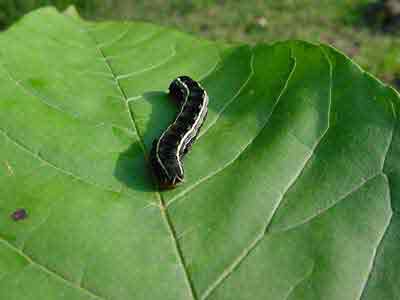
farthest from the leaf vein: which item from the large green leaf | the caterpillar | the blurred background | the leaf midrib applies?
the blurred background

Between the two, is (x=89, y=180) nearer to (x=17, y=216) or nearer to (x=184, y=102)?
(x=17, y=216)

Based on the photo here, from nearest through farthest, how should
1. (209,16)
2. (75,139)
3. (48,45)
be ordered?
(75,139) < (48,45) < (209,16)

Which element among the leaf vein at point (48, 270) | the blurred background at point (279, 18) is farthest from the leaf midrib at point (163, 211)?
the blurred background at point (279, 18)

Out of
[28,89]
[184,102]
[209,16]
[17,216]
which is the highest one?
[28,89]

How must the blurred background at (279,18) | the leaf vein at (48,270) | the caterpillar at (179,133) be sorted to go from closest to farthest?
1. the leaf vein at (48,270)
2. the caterpillar at (179,133)
3. the blurred background at (279,18)

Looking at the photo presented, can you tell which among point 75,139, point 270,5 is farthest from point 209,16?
point 75,139

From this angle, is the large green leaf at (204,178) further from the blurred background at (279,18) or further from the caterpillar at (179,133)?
the blurred background at (279,18)

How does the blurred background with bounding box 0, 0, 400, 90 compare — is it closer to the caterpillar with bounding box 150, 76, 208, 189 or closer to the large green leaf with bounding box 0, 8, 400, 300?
the caterpillar with bounding box 150, 76, 208, 189
